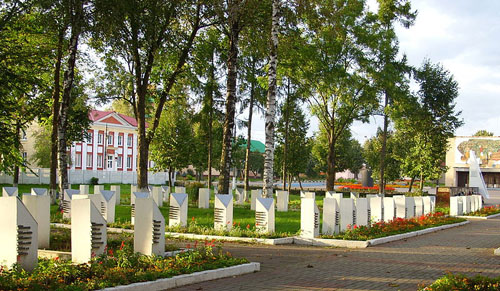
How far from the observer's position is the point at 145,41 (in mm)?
20812

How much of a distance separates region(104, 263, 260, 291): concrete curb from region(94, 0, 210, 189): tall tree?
1184 centimetres

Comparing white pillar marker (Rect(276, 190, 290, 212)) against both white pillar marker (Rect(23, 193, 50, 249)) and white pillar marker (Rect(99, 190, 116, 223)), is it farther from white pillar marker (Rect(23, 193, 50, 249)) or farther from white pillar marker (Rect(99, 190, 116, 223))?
white pillar marker (Rect(23, 193, 50, 249))

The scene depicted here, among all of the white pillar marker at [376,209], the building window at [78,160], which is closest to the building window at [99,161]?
the building window at [78,160]

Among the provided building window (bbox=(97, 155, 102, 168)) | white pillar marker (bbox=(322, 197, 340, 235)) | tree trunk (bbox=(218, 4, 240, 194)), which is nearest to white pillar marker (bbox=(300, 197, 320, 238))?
white pillar marker (bbox=(322, 197, 340, 235))

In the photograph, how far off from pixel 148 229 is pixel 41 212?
2.74 m

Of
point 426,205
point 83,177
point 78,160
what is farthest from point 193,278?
point 78,160

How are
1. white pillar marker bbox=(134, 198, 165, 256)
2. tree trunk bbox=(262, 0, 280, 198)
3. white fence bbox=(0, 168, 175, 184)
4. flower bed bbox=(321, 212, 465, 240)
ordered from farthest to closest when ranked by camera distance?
white fence bbox=(0, 168, 175, 184)
tree trunk bbox=(262, 0, 280, 198)
flower bed bbox=(321, 212, 465, 240)
white pillar marker bbox=(134, 198, 165, 256)

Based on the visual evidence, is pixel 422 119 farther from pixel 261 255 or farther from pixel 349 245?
pixel 261 255

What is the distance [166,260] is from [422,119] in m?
31.8

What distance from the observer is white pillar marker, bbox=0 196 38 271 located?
26.9ft

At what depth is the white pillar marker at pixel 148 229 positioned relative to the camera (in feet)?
30.8

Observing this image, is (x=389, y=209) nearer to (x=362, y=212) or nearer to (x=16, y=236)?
(x=362, y=212)

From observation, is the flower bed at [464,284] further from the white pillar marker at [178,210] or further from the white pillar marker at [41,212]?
the white pillar marker at [178,210]

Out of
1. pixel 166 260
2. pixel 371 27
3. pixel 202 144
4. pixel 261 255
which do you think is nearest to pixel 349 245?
pixel 261 255
